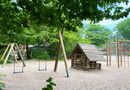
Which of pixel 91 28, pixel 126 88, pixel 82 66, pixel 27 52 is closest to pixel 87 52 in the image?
pixel 82 66

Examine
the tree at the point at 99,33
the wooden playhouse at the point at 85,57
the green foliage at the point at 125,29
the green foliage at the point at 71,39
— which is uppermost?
the green foliage at the point at 125,29

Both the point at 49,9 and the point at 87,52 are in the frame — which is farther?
the point at 87,52

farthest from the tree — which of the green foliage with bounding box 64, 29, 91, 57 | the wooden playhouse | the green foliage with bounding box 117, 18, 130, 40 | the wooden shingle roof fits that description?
the wooden playhouse

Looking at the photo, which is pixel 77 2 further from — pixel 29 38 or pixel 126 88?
pixel 29 38

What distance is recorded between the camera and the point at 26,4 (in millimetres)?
3762

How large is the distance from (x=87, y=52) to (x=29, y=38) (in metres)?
7.67

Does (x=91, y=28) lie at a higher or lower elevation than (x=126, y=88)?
higher

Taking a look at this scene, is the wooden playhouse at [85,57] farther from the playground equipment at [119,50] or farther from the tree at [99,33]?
the tree at [99,33]

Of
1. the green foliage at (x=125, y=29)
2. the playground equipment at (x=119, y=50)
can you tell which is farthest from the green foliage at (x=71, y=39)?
the green foliage at (x=125, y=29)

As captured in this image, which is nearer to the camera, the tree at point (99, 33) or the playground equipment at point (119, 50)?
the playground equipment at point (119, 50)

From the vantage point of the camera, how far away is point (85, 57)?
16.6 metres

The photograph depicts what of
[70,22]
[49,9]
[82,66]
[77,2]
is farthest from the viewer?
[82,66]

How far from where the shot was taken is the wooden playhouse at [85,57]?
1655 cm

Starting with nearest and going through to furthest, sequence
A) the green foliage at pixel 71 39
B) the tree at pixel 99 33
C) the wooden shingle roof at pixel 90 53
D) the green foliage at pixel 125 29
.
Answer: the wooden shingle roof at pixel 90 53, the green foliage at pixel 71 39, the tree at pixel 99 33, the green foliage at pixel 125 29
